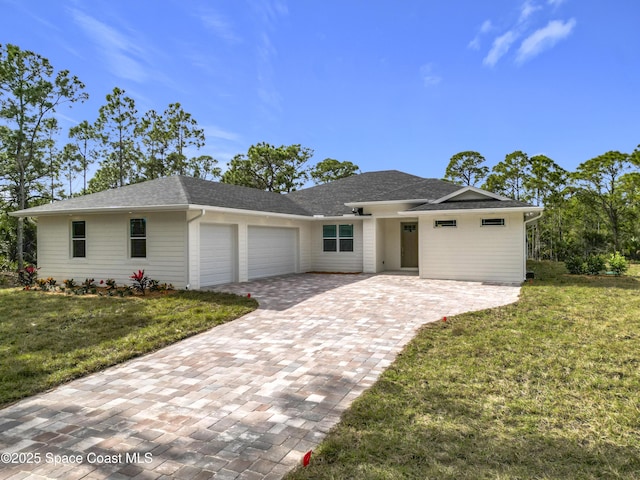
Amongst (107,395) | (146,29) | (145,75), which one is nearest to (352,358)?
(107,395)

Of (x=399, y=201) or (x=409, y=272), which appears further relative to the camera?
(x=409, y=272)

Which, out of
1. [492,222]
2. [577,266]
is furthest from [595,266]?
[492,222]

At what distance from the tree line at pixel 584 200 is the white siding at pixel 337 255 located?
1475 centimetres

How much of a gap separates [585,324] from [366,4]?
10.6 meters

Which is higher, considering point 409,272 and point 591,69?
point 591,69

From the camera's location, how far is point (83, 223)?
12781mm

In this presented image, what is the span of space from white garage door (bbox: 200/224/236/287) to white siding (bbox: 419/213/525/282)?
689 centimetres

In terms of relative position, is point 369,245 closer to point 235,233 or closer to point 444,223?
point 444,223

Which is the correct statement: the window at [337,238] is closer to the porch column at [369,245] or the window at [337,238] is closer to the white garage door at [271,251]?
the porch column at [369,245]

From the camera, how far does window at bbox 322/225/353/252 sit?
16641mm

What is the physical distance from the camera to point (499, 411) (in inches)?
141

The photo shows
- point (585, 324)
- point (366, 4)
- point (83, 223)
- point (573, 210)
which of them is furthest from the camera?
point (573, 210)

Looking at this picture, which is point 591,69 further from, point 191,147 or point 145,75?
point 191,147

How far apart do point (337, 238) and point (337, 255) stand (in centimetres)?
77
